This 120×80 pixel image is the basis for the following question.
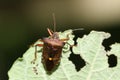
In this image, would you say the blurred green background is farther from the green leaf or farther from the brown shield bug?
the green leaf

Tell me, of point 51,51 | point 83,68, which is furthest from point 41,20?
point 83,68

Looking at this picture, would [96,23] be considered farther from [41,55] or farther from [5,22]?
[41,55]

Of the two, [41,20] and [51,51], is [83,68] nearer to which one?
[51,51]

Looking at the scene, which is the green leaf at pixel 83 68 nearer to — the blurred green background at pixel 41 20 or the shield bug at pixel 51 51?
the shield bug at pixel 51 51

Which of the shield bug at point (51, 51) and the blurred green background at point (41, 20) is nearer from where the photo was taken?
the shield bug at point (51, 51)

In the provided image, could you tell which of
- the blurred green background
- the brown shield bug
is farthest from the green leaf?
the blurred green background

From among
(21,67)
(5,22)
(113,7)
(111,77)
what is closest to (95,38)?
(111,77)

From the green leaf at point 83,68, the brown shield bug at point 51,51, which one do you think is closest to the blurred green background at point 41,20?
the brown shield bug at point 51,51
